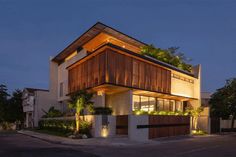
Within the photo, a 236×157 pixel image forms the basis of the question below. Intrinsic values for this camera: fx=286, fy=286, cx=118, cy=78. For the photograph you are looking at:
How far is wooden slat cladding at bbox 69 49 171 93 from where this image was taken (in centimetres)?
2723

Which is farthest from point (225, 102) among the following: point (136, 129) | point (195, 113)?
point (136, 129)

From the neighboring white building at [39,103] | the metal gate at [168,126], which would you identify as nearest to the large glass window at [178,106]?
the metal gate at [168,126]

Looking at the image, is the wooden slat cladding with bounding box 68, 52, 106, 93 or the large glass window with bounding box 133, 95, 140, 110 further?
the large glass window with bounding box 133, 95, 140, 110

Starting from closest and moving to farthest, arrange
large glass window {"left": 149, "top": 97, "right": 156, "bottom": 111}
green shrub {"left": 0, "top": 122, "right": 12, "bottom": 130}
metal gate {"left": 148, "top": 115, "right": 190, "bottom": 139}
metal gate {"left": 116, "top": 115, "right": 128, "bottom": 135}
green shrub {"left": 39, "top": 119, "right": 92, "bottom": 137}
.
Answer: green shrub {"left": 39, "top": 119, "right": 92, "bottom": 137} → metal gate {"left": 116, "top": 115, "right": 128, "bottom": 135} → metal gate {"left": 148, "top": 115, "right": 190, "bottom": 139} → large glass window {"left": 149, "top": 97, "right": 156, "bottom": 111} → green shrub {"left": 0, "top": 122, "right": 12, "bottom": 130}

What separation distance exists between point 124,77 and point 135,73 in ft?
6.03

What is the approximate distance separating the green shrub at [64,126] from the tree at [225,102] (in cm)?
2532

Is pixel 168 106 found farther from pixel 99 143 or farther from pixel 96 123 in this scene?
pixel 99 143

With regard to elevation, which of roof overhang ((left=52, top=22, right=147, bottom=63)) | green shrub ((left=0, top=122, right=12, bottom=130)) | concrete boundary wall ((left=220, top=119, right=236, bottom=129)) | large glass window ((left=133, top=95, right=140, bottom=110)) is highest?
roof overhang ((left=52, top=22, right=147, bottom=63))

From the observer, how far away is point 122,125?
27.6 metres

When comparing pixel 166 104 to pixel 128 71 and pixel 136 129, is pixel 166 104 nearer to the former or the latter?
pixel 128 71

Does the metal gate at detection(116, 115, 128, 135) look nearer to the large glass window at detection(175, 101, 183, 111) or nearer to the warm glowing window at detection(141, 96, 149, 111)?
the warm glowing window at detection(141, 96, 149, 111)

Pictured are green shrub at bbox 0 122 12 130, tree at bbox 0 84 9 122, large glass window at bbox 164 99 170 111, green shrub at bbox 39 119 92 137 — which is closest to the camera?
green shrub at bbox 39 119 92 137

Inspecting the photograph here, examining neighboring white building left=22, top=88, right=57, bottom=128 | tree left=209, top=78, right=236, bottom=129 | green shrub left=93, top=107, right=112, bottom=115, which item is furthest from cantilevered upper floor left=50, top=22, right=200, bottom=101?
tree left=209, top=78, right=236, bottom=129

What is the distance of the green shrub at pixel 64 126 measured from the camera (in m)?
26.4
